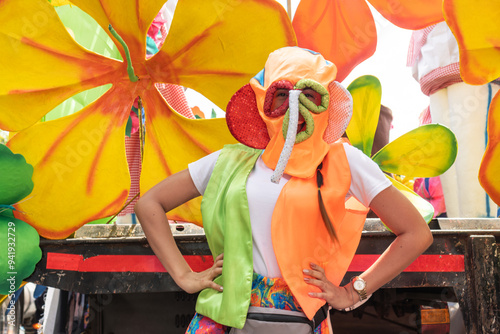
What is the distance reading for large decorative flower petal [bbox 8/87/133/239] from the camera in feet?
5.23

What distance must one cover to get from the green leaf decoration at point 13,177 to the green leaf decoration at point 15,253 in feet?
0.25

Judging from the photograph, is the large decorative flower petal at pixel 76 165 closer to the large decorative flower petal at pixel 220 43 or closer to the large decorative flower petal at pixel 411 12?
the large decorative flower petal at pixel 220 43

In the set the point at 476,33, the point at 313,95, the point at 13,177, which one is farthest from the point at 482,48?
the point at 13,177

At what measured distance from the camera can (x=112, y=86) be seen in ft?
5.46

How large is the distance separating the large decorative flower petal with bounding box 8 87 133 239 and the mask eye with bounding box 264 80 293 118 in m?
0.73

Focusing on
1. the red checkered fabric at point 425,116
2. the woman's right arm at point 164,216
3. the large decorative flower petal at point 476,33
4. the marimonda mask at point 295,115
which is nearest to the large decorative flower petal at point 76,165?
the woman's right arm at point 164,216

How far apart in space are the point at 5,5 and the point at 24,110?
0.35m

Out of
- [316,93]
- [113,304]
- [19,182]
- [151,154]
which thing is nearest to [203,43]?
[151,154]

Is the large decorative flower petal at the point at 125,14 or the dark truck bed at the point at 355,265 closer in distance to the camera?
the dark truck bed at the point at 355,265

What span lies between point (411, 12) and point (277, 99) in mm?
777

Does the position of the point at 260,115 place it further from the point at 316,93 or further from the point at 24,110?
the point at 24,110

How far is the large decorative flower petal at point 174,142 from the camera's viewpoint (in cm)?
165

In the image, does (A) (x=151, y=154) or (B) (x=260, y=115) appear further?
(A) (x=151, y=154)

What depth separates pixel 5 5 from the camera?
58.6 inches
